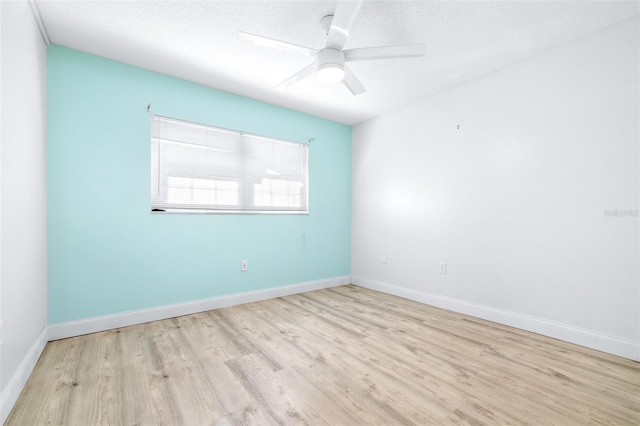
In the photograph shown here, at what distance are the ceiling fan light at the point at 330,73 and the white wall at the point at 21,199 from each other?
174cm

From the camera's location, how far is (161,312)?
2746mm

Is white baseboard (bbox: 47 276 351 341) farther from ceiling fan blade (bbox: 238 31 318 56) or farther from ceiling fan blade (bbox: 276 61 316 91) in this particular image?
ceiling fan blade (bbox: 238 31 318 56)

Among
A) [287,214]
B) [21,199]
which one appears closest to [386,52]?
[287,214]

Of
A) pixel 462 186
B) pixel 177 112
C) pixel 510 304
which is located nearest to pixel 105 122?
pixel 177 112

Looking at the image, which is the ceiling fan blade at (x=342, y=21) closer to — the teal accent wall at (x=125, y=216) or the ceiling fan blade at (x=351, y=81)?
the ceiling fan blade at (x=351, y=81)

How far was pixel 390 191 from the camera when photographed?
3830 millimetres

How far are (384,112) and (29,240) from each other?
3.85 m

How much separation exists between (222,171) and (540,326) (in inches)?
138

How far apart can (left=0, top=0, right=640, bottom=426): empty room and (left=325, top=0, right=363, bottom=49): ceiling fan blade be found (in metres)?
0.02

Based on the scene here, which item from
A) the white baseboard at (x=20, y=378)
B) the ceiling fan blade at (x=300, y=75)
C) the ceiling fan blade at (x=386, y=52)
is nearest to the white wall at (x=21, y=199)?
the white baseboard at (x=20, y=378)

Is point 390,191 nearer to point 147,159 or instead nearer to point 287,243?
point 287,243

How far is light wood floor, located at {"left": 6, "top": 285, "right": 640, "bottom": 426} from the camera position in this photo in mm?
1413

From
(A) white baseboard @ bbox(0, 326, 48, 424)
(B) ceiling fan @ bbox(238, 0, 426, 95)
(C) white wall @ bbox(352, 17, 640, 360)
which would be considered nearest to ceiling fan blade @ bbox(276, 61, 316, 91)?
(B) ceiling fan @ bbox(238, 0, 426, 95)

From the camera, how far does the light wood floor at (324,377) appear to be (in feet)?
4.64
